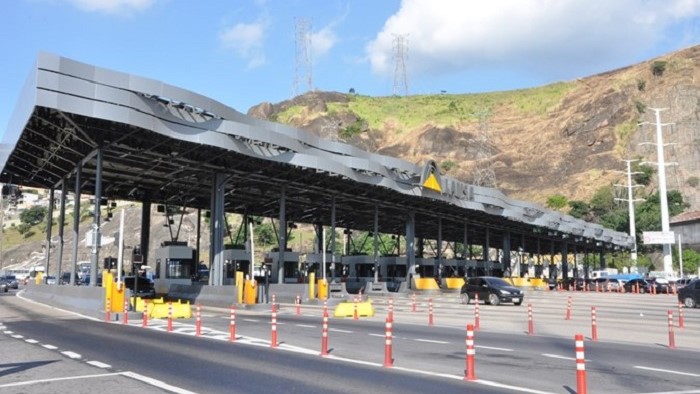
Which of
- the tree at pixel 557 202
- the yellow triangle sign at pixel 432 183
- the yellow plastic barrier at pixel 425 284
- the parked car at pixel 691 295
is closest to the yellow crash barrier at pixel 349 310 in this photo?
the parked car at pixel 691 295

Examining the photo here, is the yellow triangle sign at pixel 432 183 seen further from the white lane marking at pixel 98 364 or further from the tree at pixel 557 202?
the tree at pixel 557 202

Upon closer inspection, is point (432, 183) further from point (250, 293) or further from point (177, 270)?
point (177, 270)

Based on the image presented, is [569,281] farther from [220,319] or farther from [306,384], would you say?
[306,384]

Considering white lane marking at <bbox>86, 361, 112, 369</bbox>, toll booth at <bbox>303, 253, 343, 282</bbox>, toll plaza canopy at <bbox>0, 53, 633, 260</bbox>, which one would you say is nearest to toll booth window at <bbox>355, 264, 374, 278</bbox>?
toll booth at <bbox>303, 253, 343, 282</bbox>

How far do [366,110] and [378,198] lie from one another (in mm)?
147453

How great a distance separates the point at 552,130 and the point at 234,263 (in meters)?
133

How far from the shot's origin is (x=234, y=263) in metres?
50.2

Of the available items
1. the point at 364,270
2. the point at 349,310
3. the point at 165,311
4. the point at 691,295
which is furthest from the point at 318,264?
the point at 165,311

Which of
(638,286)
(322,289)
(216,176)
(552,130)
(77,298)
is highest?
(552,130)

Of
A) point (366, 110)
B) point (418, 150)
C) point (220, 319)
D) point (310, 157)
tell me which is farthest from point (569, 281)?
point (366, 110)

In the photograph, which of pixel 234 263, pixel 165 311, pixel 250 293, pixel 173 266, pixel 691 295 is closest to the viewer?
pixel 165 311

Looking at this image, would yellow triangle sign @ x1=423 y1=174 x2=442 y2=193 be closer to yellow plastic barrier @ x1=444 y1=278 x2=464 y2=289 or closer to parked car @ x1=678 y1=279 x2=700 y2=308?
yellow plastic barrier @ x1=444 y1=278 x2=464 y2=289

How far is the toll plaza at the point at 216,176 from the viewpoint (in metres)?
25.8

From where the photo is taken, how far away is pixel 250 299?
34500 millimetres
